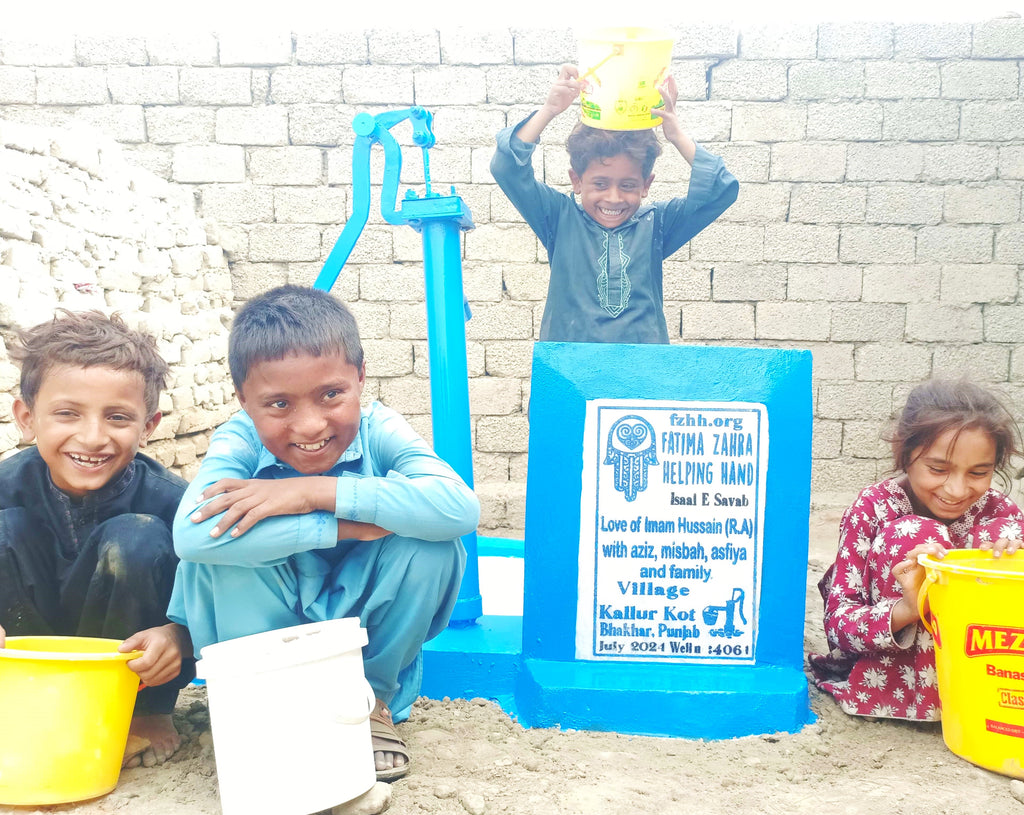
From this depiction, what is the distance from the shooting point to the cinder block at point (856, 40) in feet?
17.8

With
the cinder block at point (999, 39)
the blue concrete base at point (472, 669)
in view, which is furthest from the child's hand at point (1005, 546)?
the cinder block at point (999, 39)

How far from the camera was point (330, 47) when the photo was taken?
5605mm

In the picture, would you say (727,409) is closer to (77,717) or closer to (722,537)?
(722,537)

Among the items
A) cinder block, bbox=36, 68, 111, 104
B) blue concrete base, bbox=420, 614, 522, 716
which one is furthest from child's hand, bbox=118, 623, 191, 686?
cinder block, bbox=36, 68, 111, 104

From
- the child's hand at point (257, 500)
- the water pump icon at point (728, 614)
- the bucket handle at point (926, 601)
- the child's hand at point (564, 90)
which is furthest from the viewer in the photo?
the child's hand at point (564, 90)

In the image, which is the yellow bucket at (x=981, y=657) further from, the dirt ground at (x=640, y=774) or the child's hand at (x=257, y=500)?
the child's hand at (x=257, y=500)

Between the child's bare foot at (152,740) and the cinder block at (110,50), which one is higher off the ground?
the cinder block at (110,50)

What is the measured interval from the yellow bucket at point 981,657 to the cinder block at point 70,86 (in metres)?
5.50

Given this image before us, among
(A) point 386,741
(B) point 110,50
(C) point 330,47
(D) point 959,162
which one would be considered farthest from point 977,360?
(B) point 110,50

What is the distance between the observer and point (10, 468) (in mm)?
1985

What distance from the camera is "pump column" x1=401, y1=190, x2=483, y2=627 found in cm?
247

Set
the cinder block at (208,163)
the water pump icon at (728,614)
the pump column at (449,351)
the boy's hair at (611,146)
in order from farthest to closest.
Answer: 1. the cinder block at (208,163)
2. the boy's hair at (611,146)
3. the pump column at (449,351)
4. the water pump icon at (728,614)

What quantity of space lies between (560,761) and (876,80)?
16.0ft

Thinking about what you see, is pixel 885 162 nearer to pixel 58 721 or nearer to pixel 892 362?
pixel 892 362
